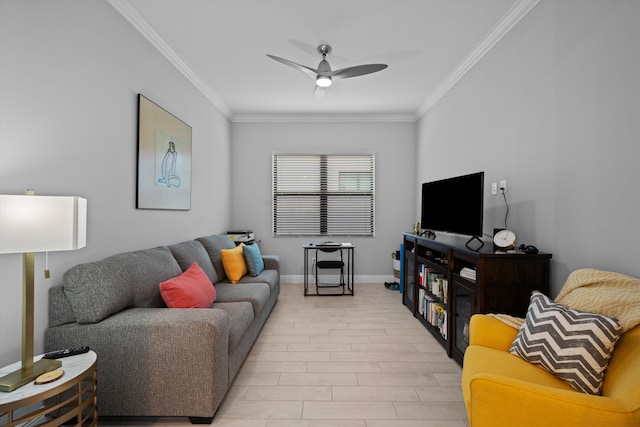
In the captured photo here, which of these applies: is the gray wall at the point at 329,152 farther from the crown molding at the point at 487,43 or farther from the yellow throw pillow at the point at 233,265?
the yellow throw pillow at the point at 233,265

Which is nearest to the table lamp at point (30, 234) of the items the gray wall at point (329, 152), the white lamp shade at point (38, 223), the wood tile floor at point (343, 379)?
the white lamp shade at point (38, 223)

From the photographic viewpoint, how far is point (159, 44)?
284cm

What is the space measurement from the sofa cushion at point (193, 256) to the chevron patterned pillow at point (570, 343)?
2.59 m

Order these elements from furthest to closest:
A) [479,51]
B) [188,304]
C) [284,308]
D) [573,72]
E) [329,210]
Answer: [329,210] → [284,308] → [479,51] → [188,304] → [573,72]

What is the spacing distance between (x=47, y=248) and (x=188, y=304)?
3.40ft

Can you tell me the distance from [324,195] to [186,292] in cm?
333

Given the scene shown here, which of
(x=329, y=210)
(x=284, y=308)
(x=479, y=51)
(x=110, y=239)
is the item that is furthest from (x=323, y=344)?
(x=479, y=51)

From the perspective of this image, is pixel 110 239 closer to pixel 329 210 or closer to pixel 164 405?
pixel 164 405

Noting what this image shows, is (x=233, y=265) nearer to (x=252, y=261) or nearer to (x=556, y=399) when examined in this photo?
(x=252, y=261)

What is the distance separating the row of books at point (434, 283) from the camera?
9.28 ft

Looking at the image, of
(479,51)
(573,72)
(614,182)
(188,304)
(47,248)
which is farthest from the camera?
(479,51)

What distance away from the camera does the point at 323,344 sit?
2.83 metres

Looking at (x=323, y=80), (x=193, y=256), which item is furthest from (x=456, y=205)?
(x=193, y=256)

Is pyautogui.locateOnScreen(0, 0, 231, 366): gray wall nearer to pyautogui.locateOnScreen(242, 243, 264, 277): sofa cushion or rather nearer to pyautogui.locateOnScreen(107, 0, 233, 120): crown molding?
pyautogui.locateOnScreen(107, 0, 233, 120): crown molding
